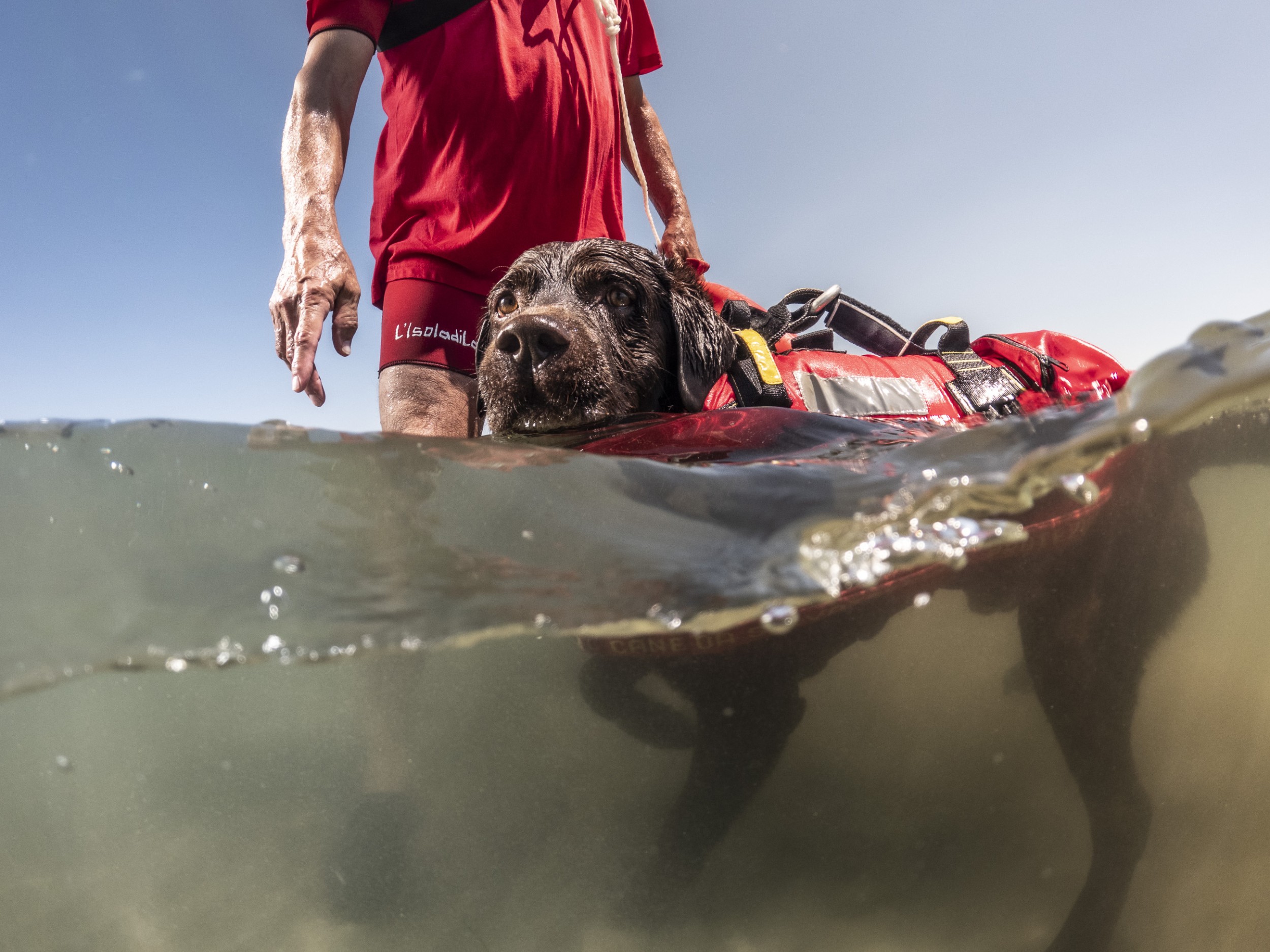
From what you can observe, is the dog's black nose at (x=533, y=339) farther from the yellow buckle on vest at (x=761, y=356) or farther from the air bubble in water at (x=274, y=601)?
the air bubble in water at (x=274, y=601)

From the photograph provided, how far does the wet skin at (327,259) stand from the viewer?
104 inches

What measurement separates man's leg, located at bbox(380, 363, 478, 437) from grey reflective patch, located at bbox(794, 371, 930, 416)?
170 cm

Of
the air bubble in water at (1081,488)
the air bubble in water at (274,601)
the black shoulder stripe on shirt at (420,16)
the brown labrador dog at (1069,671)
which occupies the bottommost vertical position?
the brown labrador dog at (1069,671)

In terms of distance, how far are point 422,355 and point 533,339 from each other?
0.93 metres

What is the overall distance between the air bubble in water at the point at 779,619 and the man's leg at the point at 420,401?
7.24 feet

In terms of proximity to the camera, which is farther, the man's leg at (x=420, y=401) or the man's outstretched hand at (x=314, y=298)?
the man's leg at (x=420, y=401)

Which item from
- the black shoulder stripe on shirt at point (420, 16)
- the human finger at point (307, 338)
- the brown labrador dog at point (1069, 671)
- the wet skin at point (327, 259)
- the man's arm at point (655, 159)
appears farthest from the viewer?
the man's arm at point (655, 159)

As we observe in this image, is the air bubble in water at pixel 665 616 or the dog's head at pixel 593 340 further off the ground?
the dog's head at pixel 593 340

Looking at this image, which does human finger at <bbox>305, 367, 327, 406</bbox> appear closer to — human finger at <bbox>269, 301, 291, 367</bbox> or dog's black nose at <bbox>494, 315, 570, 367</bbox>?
human finger at <bbox>269, 301, 291, 367</bbox>

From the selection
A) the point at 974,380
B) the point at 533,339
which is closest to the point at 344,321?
the point at 533,339

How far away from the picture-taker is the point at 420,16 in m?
3.38

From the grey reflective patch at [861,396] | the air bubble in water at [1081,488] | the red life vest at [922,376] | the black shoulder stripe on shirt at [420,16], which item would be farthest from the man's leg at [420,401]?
the air bubble in water at [1081,488]

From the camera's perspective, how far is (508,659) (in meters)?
2.08

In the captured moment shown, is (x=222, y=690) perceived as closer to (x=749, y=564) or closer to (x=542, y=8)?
(x=749, y=564)
